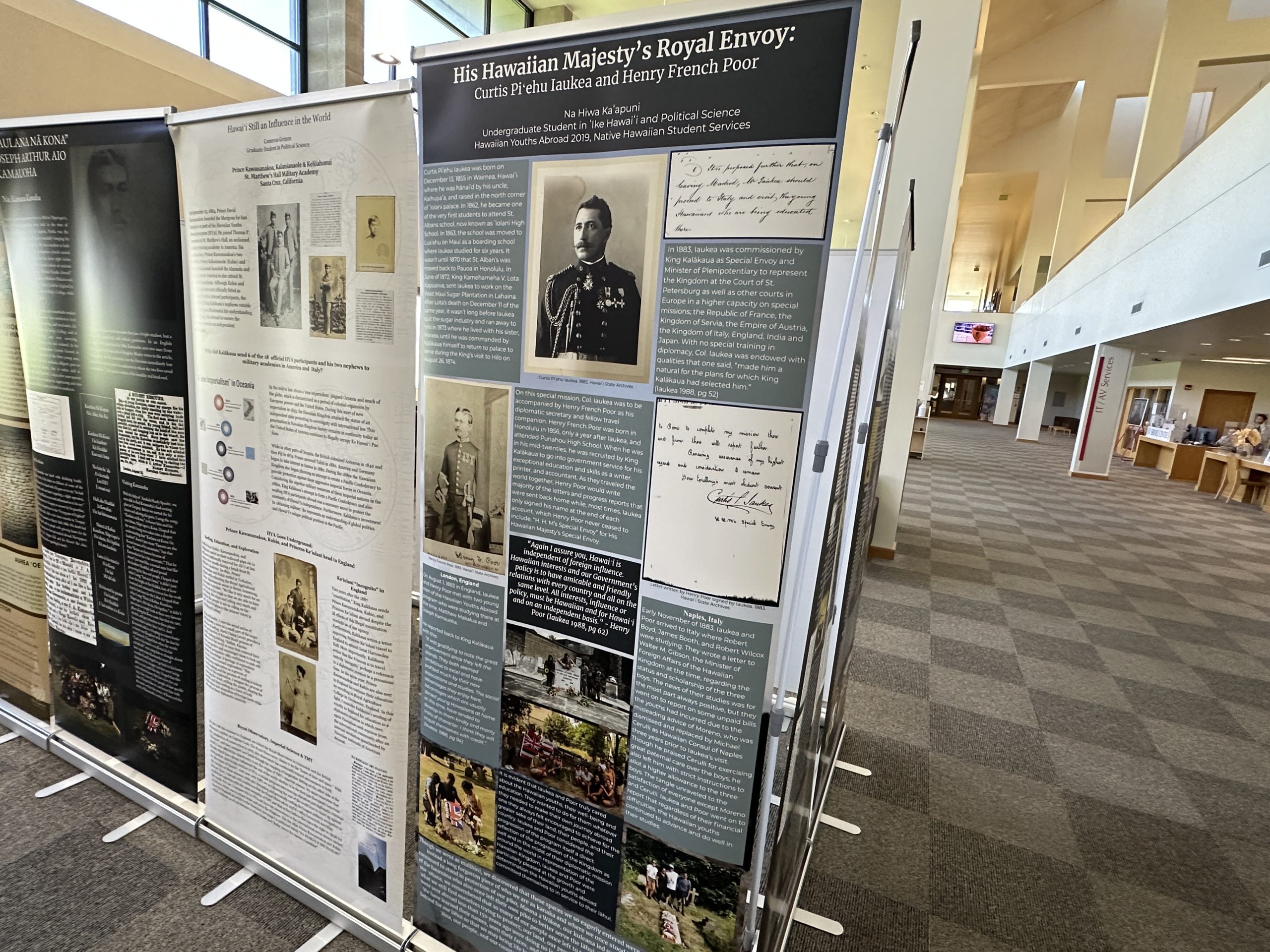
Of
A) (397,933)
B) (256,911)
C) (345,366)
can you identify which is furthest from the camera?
(256,911)

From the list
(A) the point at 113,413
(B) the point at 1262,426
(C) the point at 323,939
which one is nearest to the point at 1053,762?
(C) the point at 323,939

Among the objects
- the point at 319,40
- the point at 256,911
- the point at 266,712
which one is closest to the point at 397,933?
the point at 256,911

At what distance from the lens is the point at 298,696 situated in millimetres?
1646

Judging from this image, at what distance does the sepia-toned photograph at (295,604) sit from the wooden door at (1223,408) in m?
17.6

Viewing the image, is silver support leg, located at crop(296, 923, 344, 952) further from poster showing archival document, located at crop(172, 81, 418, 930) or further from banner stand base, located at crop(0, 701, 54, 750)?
banner stand base, located at crop(0, 701, 54, 750)

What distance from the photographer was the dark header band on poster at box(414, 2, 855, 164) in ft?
3.20

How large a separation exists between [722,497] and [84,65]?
6.09 m

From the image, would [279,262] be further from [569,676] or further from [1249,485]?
[1249,485]

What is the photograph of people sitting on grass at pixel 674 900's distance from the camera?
1231 millimetres

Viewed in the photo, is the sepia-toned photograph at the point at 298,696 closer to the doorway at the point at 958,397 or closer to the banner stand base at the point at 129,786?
the banner stand base at the point at 129,786

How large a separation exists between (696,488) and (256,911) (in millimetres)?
1780

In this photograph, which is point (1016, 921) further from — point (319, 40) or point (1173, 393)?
point (1173, 393)

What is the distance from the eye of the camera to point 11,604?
7.56 ft
